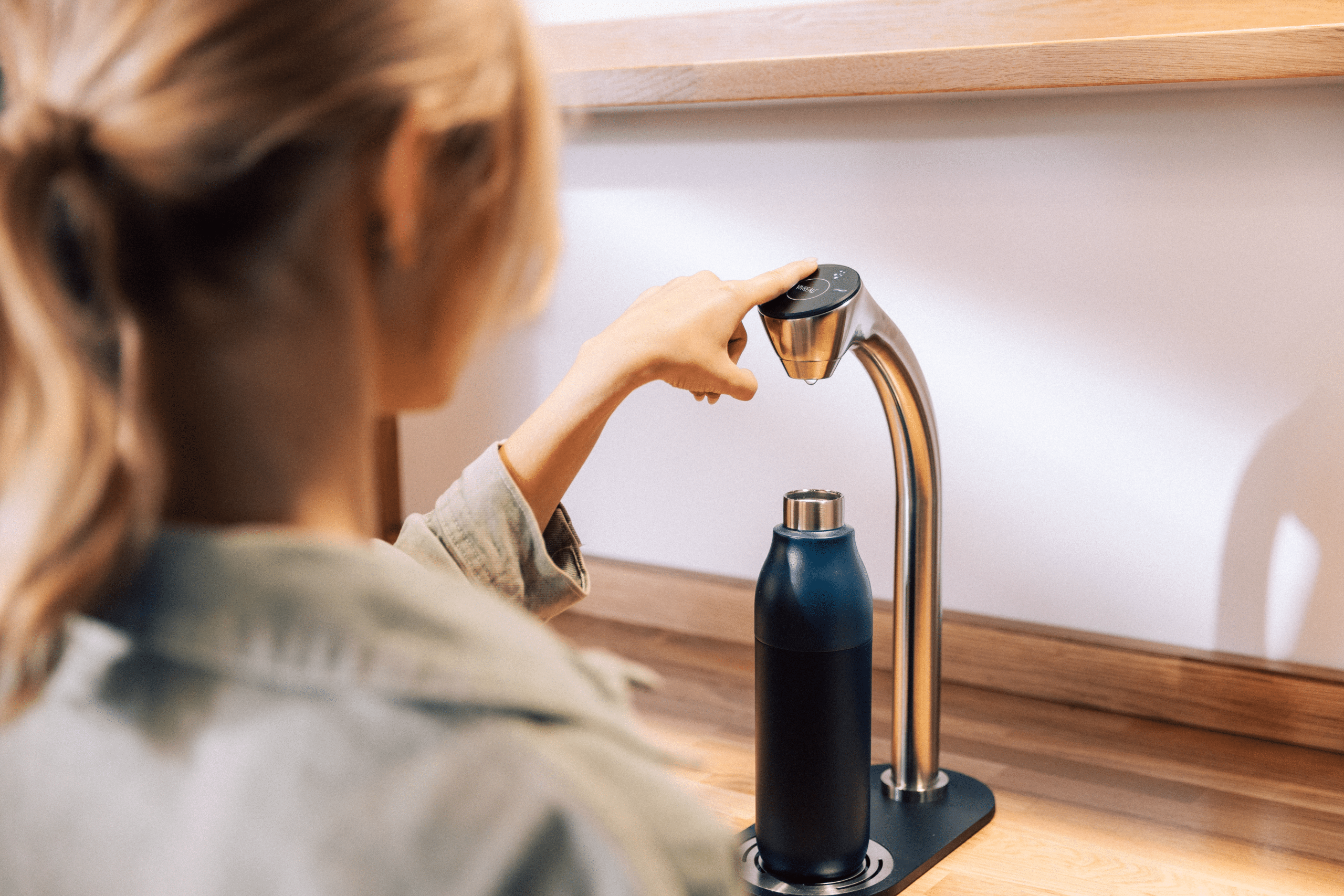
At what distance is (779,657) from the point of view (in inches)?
26.8

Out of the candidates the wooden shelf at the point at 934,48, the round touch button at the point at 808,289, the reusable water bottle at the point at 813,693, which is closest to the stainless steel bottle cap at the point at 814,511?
the reusable water bottle at the point at 813,693

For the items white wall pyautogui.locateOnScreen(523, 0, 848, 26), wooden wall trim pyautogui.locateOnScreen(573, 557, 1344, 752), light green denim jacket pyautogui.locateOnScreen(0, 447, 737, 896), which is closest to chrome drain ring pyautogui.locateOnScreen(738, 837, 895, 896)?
wooden wall trim pyautogui.locateOnScreen(573, 557, 1344, 752)

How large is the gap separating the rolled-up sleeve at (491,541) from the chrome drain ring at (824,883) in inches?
7.6

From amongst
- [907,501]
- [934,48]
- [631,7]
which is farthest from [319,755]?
[631,7]

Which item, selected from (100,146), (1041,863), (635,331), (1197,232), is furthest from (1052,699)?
(100,146)

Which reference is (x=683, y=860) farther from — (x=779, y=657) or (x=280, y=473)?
(x=779, y=657)

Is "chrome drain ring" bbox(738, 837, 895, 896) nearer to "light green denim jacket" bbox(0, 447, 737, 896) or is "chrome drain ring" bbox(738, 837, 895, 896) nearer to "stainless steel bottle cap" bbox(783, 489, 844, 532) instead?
"stainless steel bottle cap" bbox(783, 489, 844, 532)

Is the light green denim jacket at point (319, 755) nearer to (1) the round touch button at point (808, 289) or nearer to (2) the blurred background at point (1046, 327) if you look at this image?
(1) the round touch button at point (808, 289)

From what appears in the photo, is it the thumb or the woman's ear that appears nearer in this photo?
the woman's ear

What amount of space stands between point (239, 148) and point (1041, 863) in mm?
652

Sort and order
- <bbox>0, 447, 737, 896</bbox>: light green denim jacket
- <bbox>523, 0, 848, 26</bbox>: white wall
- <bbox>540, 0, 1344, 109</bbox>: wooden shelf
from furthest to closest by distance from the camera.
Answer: <bbox>523, 0, 848, 26</bbox>: white wall < <bbox>540, 0, 1344, 109</bbox>: wooden shelf < <bbox>0, 447, 737, 896</bbox>: light green denim jacket

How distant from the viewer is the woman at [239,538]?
27 centimetres

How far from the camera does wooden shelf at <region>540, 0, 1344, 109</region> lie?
0.82 meters

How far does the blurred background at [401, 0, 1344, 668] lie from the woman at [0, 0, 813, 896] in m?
0.74
